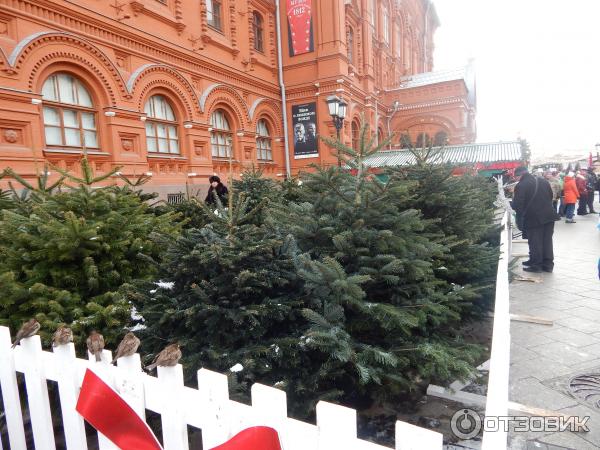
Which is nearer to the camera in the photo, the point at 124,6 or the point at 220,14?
the point at 124,6

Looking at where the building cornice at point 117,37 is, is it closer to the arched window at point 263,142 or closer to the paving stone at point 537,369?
the arched window at point 263,142

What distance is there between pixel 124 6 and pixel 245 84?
5.71m

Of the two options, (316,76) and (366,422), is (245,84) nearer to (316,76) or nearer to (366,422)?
(316,76)

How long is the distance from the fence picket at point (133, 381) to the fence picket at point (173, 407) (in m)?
0.12

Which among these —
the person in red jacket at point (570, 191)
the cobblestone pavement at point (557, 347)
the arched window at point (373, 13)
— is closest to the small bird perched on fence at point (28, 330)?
the cobblestone pavement at point (557, 347)

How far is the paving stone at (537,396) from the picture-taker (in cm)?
271

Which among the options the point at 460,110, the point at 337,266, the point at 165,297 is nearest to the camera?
the point at 337,266

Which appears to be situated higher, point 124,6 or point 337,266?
point 124,6

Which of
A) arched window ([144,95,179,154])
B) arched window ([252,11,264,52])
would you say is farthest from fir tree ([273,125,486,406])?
arched window ([252,11,264,52])

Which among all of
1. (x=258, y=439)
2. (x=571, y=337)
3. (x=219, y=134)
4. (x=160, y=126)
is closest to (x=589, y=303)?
(x=571, y=337)

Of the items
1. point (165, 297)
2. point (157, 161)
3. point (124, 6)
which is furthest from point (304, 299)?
point (124, 6)

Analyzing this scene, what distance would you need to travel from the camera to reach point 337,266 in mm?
2127

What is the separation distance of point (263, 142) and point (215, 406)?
16769mm

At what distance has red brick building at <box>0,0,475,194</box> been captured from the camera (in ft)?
28.0
